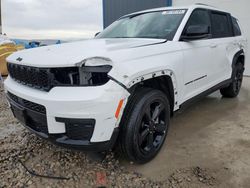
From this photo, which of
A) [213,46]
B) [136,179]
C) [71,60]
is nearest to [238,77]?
[213,46]

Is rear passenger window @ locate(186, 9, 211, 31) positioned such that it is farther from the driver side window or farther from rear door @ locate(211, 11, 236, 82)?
rear door @ locate(211, 11, 236, 82)

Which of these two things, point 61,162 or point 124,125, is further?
point 61,162

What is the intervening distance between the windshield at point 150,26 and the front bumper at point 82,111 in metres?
1.38

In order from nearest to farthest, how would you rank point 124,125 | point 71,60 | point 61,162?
point 71,60 → point 124,125 → point 61,162

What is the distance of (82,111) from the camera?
2.14 m

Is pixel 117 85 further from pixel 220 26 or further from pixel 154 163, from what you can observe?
pixel 220 26

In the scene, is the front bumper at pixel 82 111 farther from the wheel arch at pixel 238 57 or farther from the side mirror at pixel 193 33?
the wheel arch at pixel 238 57

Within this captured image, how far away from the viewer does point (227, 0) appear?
816 centimetres

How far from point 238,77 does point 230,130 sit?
78.5 inches

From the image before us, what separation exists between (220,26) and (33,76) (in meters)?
3.41

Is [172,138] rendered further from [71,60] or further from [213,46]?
[71,60]

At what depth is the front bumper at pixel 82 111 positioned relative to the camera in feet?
6.98

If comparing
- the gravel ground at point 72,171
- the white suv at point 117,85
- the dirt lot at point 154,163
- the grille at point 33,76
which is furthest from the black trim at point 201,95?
the grille at point 33,76

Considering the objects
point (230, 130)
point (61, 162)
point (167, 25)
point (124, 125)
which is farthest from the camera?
point (230, 130)
